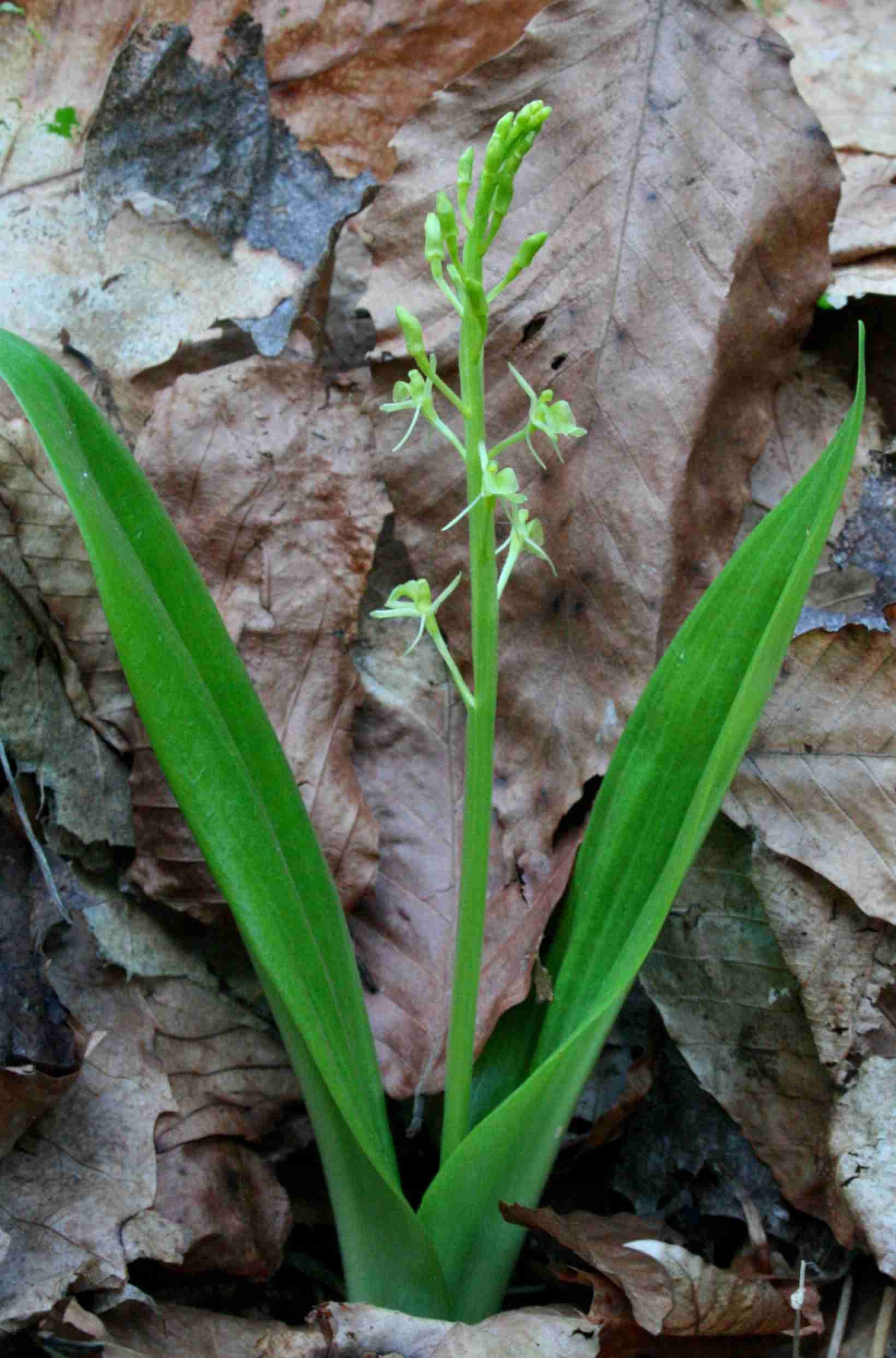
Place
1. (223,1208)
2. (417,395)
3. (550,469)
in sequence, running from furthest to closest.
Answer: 1. (550,469)
2. (223,1208)
3. (417,395)

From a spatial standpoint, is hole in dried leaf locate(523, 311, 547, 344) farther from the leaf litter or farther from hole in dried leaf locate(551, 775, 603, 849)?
hole in dried leaf locate(551, 775, 603, 849)

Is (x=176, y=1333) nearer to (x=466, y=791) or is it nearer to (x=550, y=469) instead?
(x=466, y=791)

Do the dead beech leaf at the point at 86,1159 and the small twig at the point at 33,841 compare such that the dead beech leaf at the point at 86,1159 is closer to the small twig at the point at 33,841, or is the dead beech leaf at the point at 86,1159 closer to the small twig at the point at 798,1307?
the small twig at the point at 33,841

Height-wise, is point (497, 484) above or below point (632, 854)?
above

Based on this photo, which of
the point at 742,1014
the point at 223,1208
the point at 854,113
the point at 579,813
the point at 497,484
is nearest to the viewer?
the point at 497,484

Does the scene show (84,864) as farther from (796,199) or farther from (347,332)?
(796,199)

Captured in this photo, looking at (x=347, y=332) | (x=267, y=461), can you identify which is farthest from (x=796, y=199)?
(x=267, y=461)

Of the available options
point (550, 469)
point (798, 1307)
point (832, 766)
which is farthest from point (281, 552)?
point (798, 1307)

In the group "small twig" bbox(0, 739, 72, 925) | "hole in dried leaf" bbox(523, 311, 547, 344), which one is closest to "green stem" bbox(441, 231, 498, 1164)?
"small twig" bbox(0, 739, 72, 925)
